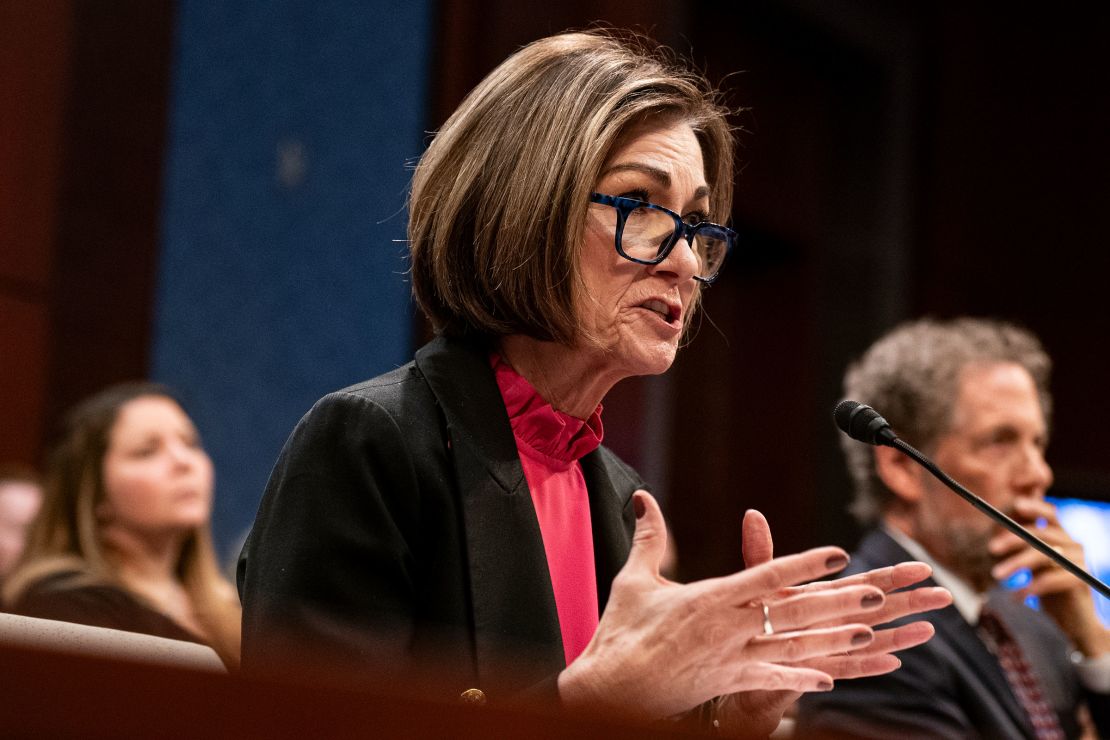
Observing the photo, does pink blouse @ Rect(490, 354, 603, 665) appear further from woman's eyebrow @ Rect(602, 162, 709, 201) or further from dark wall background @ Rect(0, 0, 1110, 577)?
dark wall background @ Rect(0, 0, 1110, 577)

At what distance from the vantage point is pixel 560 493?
157 cm

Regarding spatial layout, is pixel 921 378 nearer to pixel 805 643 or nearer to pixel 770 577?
pixel 805 643

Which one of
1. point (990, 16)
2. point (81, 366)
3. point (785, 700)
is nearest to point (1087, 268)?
point (990, 16)

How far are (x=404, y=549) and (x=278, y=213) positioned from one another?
255 cm

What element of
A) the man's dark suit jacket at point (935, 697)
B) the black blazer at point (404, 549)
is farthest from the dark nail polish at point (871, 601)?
the man's dark suit jacket at point (935, 697)

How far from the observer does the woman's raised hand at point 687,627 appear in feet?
3.79

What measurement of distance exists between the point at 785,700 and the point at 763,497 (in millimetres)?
3907

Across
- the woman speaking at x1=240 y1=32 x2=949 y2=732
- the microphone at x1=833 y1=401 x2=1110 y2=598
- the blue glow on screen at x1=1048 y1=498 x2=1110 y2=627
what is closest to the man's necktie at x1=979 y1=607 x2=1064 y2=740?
the blue glow on screen at x1=1048 y1=498 x2=1110 y2=627

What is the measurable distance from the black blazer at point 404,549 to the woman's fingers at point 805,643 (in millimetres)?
212

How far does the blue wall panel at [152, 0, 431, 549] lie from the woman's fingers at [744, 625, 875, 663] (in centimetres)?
248

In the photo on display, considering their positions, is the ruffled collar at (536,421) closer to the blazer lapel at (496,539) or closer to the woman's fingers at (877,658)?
the blazer lapel at (496,539)

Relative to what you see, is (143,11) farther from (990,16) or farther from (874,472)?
(990,16)

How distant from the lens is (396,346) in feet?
12.7

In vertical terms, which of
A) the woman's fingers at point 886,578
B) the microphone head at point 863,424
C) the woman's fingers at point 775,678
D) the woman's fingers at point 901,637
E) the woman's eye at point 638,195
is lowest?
the woman's fingers at point 775,678
